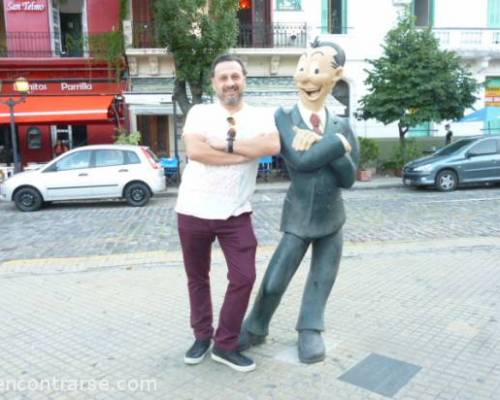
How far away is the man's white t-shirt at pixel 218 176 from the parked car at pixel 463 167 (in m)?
11.2

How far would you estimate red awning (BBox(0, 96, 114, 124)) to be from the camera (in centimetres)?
1608

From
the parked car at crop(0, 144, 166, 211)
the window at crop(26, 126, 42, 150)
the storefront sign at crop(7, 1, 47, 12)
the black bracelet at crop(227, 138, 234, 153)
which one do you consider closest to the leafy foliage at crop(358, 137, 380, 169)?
the parked car at crop(0, 144, 166, 211)

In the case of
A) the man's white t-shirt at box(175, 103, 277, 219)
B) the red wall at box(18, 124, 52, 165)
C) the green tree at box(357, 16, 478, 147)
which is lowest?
the red wall at box(18, 124, 52, 165)

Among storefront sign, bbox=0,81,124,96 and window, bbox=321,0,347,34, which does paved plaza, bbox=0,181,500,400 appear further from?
window, bbox=321,0,347,34

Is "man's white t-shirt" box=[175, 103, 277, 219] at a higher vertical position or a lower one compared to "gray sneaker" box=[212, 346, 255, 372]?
higher

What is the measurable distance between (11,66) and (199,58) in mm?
6934

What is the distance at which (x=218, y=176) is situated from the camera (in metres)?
3.13

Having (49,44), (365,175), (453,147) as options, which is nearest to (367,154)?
(365,175)

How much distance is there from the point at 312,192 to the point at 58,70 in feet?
53.8

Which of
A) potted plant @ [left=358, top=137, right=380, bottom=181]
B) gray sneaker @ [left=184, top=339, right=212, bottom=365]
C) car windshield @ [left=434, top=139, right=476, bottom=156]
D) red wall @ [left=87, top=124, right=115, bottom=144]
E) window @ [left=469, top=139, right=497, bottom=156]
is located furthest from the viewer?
red wall @ [left=87, top=124, right=115, bottom=144]

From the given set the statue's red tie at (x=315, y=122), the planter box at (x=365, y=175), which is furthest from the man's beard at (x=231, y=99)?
the planter box at (x=365, y=175)

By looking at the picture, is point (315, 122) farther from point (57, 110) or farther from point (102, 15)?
point (102, 15)

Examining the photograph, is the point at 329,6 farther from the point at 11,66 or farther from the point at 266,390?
the point at 266,390

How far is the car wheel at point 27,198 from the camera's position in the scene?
38.7ft
